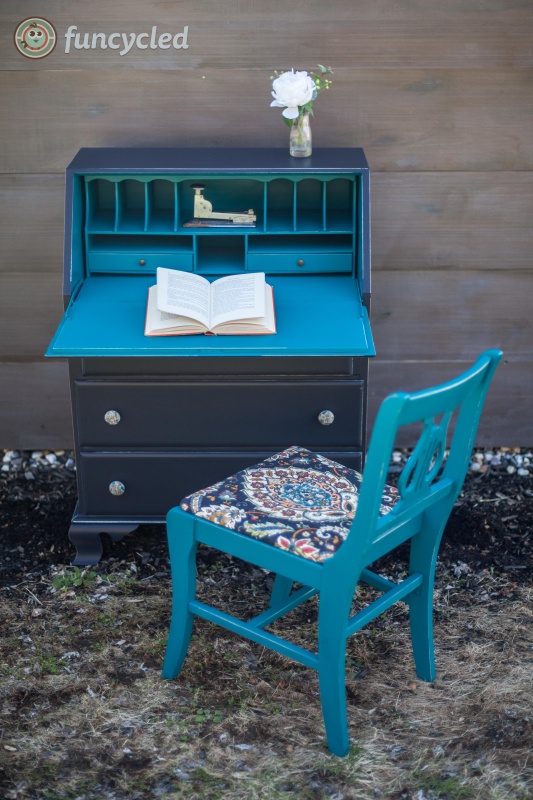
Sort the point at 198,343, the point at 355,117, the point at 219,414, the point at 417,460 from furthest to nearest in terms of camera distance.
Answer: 1. the point at 355,117
2. the point at 219,414
3. the point at 198,343
4. the point at 417,460

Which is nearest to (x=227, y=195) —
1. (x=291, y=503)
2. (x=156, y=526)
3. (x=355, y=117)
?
(x=355, y=117)

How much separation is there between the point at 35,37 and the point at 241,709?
2.63 m

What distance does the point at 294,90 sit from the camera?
3217mm

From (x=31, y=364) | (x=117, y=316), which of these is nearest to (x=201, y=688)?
(x=117, y=316)

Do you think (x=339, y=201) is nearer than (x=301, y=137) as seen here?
No

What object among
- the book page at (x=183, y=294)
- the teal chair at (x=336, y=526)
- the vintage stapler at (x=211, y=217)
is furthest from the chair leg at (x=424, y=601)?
the vintage stapler at (x=211, y=217)

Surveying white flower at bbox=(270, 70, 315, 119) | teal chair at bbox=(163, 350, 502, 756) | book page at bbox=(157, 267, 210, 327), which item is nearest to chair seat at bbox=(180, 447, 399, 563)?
teal chair at bbox=(163, 350, 502, 756)

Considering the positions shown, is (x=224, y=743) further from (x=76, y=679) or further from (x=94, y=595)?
(x=94, y=595)

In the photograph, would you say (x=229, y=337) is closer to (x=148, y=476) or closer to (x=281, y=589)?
(x=148, y=476)

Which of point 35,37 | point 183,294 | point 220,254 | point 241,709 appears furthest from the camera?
point 35,37

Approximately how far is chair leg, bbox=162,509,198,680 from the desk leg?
0.65 m

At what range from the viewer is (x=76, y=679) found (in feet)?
9.04

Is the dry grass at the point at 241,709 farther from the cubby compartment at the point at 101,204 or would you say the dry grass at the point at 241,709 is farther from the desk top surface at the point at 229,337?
the cubby compartment at the point at 101,204

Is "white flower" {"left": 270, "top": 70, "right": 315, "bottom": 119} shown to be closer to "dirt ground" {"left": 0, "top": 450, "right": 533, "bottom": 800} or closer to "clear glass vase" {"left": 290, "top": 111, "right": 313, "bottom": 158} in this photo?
"clear glass vase" {"left": 290, "top": 111, "right": 313, "bottom": 158}
